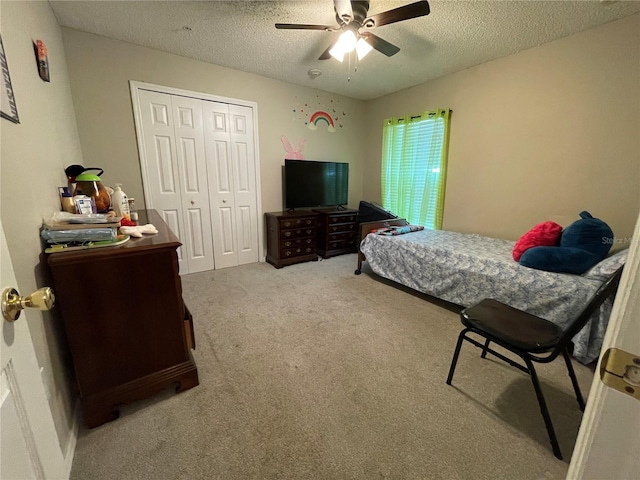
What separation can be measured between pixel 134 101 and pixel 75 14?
0.69 m

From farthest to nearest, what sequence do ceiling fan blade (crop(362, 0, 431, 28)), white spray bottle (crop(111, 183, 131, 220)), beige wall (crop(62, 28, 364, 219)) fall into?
beige wall (crop(62, 28, 364, 219)), white spray bottle (crop(111, 183, 131, 220)), ceiling fan blade (crop(362, 0, 431, 28))

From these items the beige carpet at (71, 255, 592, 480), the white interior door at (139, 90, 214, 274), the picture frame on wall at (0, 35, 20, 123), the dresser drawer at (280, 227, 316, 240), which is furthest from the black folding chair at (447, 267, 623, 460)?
the white interior door at (139, 90, 214, 274)

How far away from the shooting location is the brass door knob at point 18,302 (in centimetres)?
52

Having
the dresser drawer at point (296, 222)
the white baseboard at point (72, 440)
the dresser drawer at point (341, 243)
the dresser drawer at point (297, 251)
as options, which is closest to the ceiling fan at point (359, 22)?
the dresser drawer at point (296, 222)

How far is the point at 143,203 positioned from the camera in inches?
114

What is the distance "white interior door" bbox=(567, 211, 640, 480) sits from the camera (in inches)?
16.5

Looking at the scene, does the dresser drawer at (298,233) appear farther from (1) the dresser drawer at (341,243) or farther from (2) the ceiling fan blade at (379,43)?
(2) the ceiling fan blade at (379,43)

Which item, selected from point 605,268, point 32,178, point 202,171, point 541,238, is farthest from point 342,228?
point 32,178

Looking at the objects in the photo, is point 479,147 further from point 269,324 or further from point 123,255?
point 123,255

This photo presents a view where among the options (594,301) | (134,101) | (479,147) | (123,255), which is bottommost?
(594,301)

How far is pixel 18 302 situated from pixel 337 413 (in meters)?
1.36

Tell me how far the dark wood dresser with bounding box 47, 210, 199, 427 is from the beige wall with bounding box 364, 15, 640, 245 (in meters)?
3.27

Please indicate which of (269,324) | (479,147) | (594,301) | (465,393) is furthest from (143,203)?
(479,147)

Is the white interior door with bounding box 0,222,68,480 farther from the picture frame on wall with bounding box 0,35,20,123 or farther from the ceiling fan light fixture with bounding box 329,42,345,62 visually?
the ceiling fan light fixture with bounding box 329,42,345,62
